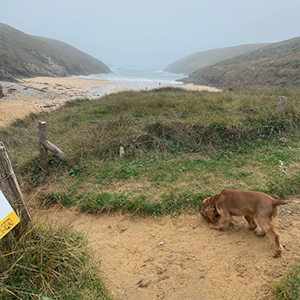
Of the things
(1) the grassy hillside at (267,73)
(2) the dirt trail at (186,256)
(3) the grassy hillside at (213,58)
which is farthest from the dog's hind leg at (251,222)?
(3) the grassy hillside at (213,58)

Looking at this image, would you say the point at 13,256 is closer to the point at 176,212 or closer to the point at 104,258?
the point at 104,258

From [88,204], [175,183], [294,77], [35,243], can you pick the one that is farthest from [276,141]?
[294,77]

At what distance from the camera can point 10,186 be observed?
235 centimetres

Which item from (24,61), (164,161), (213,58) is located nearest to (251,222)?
(164,161)

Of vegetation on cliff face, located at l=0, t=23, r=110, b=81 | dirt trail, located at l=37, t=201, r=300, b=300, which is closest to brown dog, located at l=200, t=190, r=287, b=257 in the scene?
dirt trail, located at l=37, t=201, r=300, b=300

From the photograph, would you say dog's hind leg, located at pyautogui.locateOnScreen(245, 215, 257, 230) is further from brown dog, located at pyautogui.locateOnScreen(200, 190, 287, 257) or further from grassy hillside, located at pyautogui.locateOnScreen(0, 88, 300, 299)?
grassy hillside, located at pyautogui.locateOnScreen(0, 88, 300, 299)

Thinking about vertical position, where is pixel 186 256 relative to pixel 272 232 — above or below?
below

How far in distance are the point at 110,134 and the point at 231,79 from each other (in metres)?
27.9

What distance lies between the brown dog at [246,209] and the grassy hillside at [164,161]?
0.49m

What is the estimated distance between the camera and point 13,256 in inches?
87.8

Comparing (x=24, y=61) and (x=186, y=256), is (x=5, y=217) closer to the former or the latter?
(x=186, y=256)

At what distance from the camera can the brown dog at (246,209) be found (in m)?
3.22

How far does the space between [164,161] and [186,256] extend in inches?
114

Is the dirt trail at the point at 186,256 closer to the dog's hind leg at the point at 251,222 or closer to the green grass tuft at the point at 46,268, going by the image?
the dog's hind leg at the point at 251,222
